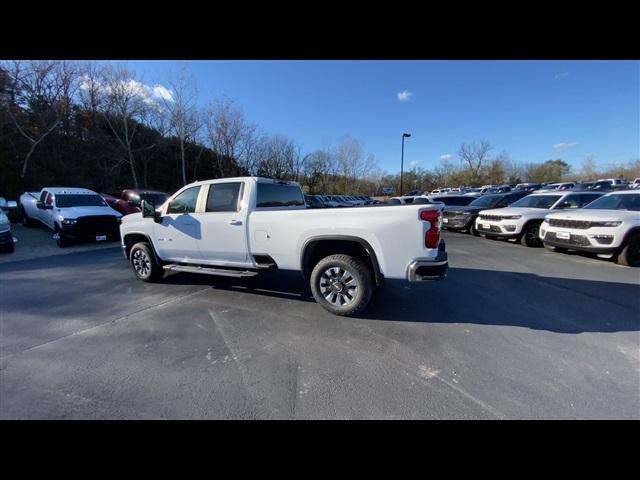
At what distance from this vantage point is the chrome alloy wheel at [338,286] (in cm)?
353

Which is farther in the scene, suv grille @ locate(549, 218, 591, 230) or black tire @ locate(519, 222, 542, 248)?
black tire @ locate(519, 222, 542, 248)

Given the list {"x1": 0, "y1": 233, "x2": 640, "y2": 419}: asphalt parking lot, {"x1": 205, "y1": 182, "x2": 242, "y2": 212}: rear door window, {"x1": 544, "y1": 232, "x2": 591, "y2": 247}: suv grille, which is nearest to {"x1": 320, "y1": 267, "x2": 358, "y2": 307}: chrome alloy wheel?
{"x1": 0, "y1": 233, "x2": 640, "y2": 419}: asphalt parking lot

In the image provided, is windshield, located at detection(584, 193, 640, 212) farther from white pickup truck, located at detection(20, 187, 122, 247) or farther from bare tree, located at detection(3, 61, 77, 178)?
bare tree, located at detection(3, 61, 77, 178)

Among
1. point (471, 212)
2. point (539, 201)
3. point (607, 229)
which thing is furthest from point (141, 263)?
point (539, 201)

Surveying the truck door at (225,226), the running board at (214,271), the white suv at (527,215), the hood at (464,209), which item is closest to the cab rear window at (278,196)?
the truck door at (225,226)

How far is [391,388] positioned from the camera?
2.17 meters

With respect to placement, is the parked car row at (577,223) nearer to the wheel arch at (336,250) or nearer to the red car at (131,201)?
the wheel arch at (336,250)

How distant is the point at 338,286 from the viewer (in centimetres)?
357

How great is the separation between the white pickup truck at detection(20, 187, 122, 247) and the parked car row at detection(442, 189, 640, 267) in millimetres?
13922

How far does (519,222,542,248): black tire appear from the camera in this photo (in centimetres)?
826

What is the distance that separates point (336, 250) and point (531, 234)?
8.17m
